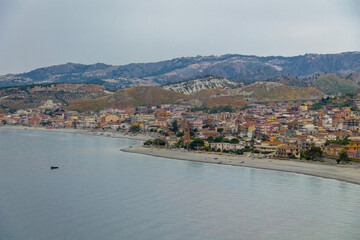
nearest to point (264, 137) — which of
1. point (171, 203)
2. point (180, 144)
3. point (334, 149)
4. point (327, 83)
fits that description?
point (180, 144)

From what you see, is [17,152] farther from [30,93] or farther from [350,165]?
[30,93]

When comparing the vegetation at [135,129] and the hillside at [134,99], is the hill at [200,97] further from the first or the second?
the vegetation at [135,129]

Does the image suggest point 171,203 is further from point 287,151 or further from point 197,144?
point 197,144

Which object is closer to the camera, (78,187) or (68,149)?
(78,187)

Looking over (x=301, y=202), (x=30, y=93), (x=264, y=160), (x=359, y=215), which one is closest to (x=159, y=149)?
(x=264, y=160)

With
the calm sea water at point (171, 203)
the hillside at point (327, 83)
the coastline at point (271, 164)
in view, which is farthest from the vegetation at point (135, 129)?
the hillside at point (327, 83)

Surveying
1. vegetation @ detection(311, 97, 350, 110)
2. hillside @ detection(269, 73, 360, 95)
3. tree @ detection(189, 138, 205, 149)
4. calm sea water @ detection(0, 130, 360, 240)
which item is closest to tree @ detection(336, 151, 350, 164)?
calm sea water @ detection(0, 130, 360, 240)
